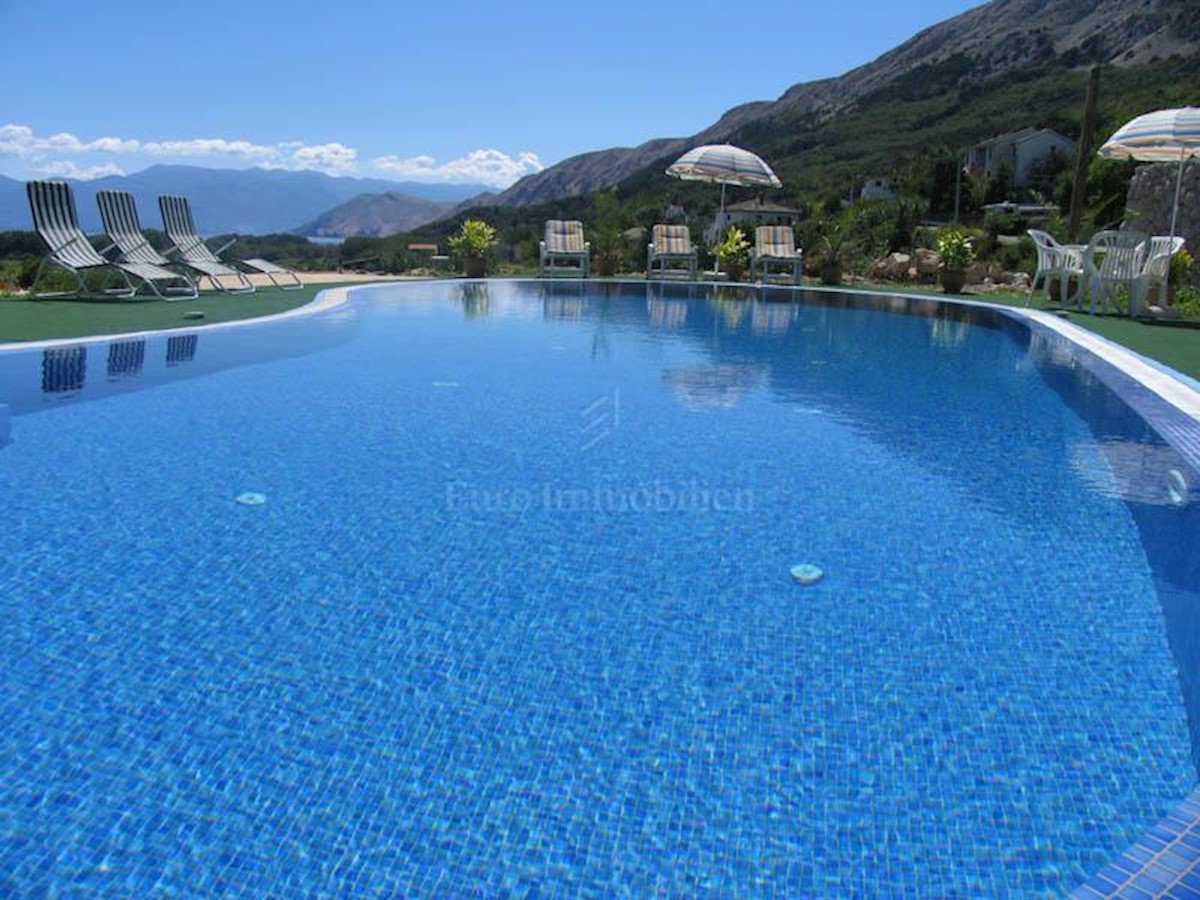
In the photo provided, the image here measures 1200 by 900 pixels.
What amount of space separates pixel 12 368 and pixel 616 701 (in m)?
5.94

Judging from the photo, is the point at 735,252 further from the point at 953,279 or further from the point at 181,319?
the point at 181,319

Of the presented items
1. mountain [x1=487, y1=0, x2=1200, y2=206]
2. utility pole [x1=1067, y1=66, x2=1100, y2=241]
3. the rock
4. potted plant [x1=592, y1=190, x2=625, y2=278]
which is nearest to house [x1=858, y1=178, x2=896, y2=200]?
mountain [x1=487, y1=0, x2=1200, y2=206]

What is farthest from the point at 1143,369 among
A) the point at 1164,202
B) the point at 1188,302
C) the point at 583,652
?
the point at 1164,202

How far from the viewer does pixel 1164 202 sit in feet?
42.4

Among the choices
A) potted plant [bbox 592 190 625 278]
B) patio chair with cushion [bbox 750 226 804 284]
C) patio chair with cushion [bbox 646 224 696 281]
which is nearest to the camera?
patio chair with cushion [bbox 750 226 804 284]

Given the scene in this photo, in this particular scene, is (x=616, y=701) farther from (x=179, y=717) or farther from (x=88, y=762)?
(x=88, y=762)

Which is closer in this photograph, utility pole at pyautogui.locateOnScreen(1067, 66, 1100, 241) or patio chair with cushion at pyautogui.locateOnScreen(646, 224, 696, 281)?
patio chair with cushion at pyautogui.locateOnScreen(646, 224, 696, 281)

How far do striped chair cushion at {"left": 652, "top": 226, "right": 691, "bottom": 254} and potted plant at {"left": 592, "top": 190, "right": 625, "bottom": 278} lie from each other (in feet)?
5.10

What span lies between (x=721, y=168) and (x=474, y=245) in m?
4.73

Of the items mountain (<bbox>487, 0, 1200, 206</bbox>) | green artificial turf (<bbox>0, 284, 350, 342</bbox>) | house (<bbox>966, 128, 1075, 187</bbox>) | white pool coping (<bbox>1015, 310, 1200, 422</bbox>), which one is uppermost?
mountain (<bbox>487, 0, 1200, 206</bbox>)

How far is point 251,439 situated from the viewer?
4.84m

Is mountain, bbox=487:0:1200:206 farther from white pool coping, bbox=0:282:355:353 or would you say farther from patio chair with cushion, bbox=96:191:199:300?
patio chair with cushion, bbox=96:191:199:300

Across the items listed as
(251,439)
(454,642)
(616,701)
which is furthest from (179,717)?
(251,439)

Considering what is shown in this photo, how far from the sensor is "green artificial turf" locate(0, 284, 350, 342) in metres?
7.69
